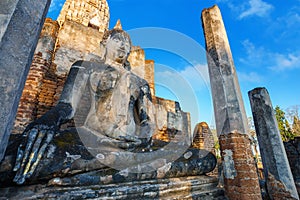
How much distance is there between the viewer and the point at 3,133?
2.80ft

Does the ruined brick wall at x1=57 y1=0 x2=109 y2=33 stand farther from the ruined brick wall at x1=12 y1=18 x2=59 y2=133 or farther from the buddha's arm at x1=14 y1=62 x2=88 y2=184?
the buddha's arm at x1=14 y1=62 x2=88 y2=184

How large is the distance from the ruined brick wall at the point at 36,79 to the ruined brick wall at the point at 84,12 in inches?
176

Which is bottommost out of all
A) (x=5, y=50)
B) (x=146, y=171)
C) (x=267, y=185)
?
(x=267, y=185)

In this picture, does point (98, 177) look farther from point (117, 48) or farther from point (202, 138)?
point (202, 138)

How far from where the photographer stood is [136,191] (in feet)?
5.07

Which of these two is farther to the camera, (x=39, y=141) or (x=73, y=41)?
(x=73, y=41)

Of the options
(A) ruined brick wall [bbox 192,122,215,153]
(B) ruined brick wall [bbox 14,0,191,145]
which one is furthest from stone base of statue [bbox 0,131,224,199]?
(A) ruined brick wall [bbox 192,122,215,153]

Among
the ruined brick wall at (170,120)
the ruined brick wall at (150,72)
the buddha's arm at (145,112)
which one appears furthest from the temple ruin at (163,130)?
the ruined brick wall at (150,72)

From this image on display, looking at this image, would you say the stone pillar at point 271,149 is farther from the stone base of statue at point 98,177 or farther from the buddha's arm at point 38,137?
the buddha's arm at point 38,137

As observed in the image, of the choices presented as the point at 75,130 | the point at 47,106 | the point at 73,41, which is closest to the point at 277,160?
the point at 75,130

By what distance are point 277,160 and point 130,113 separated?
250cm

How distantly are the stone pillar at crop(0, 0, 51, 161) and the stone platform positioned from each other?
21.5 inches

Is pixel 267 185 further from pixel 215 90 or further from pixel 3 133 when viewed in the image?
pixel 3 133

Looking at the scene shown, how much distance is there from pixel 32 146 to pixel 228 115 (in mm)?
2200
